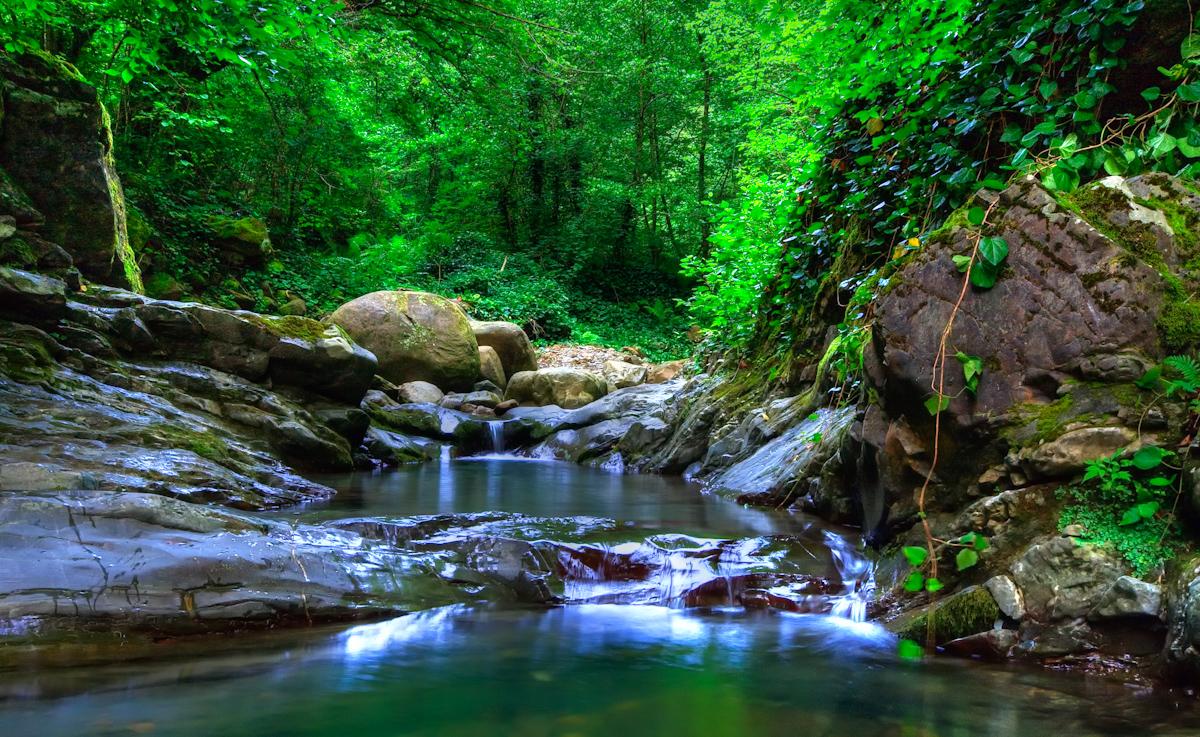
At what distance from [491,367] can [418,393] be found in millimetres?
2455

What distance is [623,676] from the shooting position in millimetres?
3404

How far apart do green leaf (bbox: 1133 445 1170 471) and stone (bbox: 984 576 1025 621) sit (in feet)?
2.26

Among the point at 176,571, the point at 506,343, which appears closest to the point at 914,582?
the point at 176,571

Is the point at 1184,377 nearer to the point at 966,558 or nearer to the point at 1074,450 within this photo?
the point at 1074,450

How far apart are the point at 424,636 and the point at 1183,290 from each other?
385 cm

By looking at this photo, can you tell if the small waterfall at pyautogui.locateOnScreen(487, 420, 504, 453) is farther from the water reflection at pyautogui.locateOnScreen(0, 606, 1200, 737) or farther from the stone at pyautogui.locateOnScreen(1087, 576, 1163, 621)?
the stone at pyautogui.locateOnScreen(1087, 576, 1163, 621)

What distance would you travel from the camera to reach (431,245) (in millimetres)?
24297

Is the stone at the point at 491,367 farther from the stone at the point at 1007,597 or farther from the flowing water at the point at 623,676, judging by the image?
the stone at the point at 1007,597

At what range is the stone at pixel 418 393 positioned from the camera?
13.9m

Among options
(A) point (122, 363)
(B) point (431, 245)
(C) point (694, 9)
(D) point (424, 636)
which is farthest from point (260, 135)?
(D) point (424, 636)

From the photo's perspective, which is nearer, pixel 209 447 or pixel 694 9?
pixel 209 447

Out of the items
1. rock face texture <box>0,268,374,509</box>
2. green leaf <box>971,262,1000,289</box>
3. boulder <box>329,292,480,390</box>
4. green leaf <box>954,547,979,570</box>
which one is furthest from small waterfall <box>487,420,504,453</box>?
green leaf <box>954,547,979,570</box>

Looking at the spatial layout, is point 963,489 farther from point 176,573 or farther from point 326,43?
point 326,43

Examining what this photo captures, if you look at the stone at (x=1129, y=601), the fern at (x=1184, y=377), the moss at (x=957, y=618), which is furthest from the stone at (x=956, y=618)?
the fern at (x=1184, y=377)
